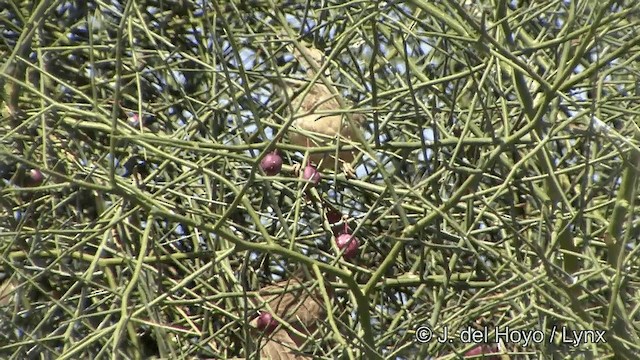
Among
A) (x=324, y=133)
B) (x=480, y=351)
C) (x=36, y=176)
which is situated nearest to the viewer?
(x=480, y=351)

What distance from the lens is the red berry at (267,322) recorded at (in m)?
1.68

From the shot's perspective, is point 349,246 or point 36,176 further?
point 36,176

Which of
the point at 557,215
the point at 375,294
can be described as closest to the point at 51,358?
the point at 375,294

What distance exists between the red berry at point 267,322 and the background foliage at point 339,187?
41mm

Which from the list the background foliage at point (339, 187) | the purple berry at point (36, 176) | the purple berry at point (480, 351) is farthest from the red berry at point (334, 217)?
the purple berry at point (36, 176)

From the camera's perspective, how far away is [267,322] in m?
1.71

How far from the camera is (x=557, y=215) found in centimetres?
160

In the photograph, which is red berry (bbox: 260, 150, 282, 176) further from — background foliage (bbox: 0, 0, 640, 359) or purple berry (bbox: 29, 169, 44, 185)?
purple berry (bbox: 29, 169, 44, 185)

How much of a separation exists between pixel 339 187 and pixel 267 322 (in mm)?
346

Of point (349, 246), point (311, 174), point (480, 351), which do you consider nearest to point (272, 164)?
point (311, 174)

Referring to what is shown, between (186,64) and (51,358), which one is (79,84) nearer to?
(186,64)

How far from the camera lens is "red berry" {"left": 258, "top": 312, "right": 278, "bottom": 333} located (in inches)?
66.3

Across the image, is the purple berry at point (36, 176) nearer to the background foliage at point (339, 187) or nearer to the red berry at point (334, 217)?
the background foliage at point (339, 187)

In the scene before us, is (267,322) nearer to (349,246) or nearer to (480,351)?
(349,246)
